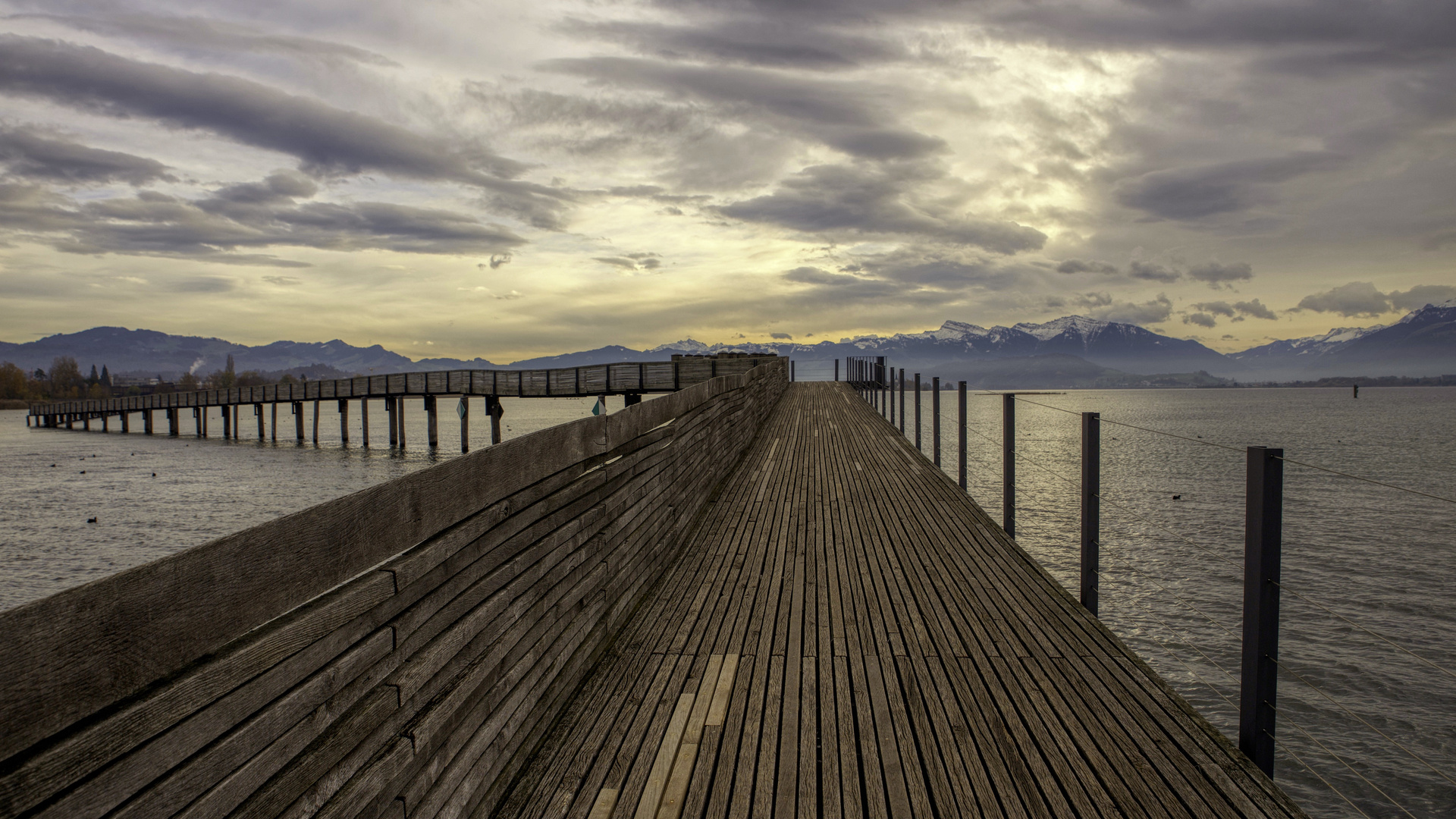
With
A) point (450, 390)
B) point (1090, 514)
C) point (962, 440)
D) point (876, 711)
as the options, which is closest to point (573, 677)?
point (876, 711)

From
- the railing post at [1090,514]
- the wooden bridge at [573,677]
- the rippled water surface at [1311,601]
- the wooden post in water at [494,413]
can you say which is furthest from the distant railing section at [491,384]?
the wooden bridge at [573,677]

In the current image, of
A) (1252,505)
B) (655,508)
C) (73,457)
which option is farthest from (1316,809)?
(73,457)

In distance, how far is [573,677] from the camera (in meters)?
3.61

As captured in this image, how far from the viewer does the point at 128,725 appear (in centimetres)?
127

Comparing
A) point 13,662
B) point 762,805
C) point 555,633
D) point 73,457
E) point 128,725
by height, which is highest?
point 13,662

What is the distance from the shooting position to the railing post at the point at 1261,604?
302 centimetres

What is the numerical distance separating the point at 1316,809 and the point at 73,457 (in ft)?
178

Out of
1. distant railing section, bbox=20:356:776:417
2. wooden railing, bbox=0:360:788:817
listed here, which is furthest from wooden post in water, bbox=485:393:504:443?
wooden railing, bbox=0:360:788:817

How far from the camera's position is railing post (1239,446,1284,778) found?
3016 mm

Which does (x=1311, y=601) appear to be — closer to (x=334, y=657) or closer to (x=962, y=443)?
(x=334, y=657)

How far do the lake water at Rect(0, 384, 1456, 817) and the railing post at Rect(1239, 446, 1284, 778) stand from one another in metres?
0.16

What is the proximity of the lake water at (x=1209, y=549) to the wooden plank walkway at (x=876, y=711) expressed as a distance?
28.5 inches

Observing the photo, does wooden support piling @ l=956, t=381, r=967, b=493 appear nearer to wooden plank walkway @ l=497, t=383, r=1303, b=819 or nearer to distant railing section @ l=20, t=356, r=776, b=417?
wooden plank walkway @ l=497, t=383, r=1303, b=819

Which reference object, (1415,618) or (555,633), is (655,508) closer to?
(555,633)
